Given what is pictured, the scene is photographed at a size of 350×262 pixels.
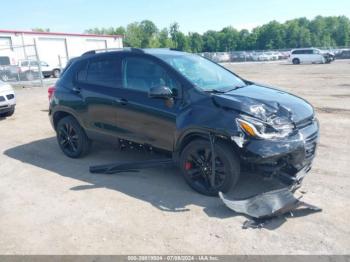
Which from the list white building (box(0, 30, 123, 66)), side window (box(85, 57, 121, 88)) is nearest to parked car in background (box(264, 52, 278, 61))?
white building (box(0, 30, 123, 66))

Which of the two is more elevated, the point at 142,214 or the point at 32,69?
the point at 32,69

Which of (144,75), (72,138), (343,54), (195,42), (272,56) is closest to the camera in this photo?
(144,75)

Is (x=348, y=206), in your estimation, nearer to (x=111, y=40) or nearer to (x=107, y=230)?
(x=107, y=230)

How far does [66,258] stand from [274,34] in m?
107

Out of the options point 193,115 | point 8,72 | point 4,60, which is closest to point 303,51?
point 4,60

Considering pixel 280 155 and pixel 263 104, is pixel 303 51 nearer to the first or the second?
pixel 263 104

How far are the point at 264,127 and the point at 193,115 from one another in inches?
35.6

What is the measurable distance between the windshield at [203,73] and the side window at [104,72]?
0.82m

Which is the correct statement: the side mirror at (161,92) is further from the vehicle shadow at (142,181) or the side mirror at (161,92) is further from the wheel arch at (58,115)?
the wheel arch at (58,115)

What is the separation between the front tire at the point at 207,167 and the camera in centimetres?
412

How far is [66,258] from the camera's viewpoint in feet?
10.7

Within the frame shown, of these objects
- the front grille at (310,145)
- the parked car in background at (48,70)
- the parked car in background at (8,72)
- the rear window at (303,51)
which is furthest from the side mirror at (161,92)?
the rear window at (303,51)

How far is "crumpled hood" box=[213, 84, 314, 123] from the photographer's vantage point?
4082 millimetres

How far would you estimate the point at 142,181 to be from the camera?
5043 millimetres
